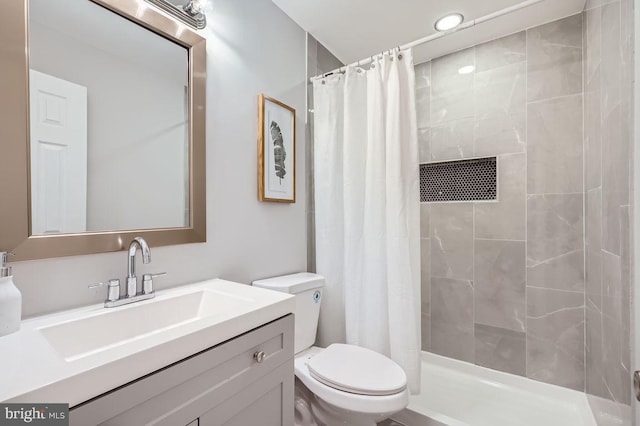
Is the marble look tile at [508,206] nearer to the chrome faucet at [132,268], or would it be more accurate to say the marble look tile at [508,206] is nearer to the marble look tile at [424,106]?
the marble look tile at [424,106]

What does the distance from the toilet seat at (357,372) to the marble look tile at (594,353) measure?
0.97 metres

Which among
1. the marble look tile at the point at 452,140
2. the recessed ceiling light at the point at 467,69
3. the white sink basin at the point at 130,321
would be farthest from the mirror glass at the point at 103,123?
the recessed ceiling light at the point at 467,69

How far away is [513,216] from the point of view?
1897 millimetres

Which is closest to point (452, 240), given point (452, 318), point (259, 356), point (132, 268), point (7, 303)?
point (452, 318)

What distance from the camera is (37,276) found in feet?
2.81

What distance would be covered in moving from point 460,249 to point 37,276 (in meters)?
2.23

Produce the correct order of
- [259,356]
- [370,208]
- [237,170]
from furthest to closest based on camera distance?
[370,208] → [237,170] → [259,356]

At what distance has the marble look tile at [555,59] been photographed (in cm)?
172

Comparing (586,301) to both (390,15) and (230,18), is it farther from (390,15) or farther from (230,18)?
(230,18)

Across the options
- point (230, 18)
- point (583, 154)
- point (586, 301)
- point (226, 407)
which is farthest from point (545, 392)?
point (230, 18)

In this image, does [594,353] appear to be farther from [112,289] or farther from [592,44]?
[112,289]

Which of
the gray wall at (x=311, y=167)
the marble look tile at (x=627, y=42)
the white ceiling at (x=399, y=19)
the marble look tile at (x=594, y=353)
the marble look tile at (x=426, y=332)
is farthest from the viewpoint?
the marble look tile at (x=426, y=332)

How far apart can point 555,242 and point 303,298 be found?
62.7 inches

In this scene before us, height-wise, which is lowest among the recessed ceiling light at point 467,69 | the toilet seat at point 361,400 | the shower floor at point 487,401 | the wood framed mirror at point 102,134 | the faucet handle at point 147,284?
the shower floor at point 487,401
